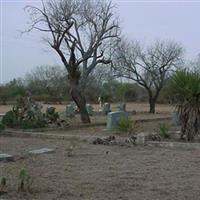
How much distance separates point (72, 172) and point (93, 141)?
19.6 feet

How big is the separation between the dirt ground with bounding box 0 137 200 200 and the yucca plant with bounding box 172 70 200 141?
2340 millimetres

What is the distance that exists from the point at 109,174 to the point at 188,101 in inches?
291

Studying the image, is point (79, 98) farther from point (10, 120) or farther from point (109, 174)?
point (109, 174)

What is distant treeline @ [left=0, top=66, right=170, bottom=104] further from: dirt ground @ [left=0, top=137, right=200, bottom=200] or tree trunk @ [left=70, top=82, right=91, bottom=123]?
dirt ground @ [left=0, top=137, right=200, bottom=200]

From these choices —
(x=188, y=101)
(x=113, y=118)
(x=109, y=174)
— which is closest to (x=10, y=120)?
(x=113, y=118)

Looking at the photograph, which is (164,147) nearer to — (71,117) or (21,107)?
(21,107)

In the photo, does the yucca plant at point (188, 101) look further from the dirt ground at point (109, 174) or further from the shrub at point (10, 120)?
the shrub at point (10, 120)

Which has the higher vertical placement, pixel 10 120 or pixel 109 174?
pixel 10 120

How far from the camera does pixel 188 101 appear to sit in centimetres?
1565

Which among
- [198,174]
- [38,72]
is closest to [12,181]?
[198,174]

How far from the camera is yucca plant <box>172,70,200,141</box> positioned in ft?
50.6

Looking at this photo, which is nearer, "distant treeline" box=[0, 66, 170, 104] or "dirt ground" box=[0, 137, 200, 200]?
"dirt ground" box=[0, 137, 200, 200]

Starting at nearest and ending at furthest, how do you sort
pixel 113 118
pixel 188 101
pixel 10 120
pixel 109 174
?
pixel 109 174, pixel 188 101, pixel 113 118, pixel 10 120

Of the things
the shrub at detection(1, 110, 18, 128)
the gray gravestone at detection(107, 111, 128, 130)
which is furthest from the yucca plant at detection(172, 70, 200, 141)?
the shrub at detection(1, 110, 18, 128)
